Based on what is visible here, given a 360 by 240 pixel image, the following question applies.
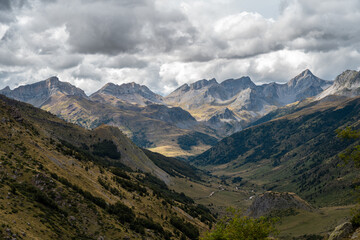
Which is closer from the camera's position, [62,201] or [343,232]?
[343,232]

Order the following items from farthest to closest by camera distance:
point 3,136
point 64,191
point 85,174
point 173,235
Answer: point 85,174 → point 173,235 → point 3,136 → point 64,191

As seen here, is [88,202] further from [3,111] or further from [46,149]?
[3,111]

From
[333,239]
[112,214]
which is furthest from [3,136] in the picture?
[333,239]

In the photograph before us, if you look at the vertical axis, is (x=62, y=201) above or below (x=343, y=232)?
below

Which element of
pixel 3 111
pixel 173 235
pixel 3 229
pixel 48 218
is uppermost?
pixel 3 111

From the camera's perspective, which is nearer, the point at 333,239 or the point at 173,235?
the point at 333,239

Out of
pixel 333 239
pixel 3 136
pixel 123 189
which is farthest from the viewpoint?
pixel 123 189

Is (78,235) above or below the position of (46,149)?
below

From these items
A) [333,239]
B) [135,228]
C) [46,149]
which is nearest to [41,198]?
[135,228]

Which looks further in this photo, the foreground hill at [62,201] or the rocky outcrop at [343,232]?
the foreground hill at [62,201]

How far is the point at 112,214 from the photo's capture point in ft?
324

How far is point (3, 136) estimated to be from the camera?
10569 centimetres

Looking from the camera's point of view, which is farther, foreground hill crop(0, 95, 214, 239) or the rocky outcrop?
foreground hill crop(0, 95, 214, 239)

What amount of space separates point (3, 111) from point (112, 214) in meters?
73.2
